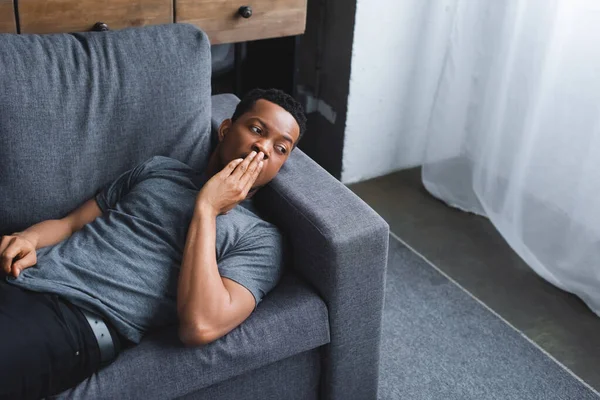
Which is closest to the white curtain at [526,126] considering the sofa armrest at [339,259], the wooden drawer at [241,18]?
the wooden drawer at [241,18]

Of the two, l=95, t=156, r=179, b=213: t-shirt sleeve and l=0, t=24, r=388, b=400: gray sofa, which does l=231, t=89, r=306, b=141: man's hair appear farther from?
l=95, t=156, r=179, b=213: t-shirt sleeve

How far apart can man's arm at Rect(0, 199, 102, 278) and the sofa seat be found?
0.28 metres

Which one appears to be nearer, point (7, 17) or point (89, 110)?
point (89, 110)

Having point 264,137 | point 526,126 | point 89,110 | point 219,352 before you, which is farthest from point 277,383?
point 526,126

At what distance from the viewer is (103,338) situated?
1.41 metres

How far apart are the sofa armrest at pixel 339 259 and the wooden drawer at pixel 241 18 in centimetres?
63

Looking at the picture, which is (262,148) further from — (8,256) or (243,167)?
(8,256)

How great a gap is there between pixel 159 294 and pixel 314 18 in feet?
5.00

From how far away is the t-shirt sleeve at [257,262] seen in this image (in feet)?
4.99

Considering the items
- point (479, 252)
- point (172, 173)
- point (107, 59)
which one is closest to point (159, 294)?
point (172, 173)

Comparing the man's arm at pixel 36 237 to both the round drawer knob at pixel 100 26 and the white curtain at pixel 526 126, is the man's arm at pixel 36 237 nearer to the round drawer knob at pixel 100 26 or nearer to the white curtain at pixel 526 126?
the round drawer knob at pixel 100 26

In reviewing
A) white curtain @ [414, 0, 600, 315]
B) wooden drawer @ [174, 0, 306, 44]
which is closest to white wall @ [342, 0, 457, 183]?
white curtain @ [414, 0, 600, 315]

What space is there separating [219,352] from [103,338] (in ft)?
0.74

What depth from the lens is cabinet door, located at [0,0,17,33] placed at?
1.84 metres
